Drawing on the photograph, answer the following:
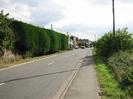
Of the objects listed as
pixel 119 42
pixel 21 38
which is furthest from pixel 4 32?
pixel 119 42

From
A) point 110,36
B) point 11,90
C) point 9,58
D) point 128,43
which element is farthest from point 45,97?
point 110,36

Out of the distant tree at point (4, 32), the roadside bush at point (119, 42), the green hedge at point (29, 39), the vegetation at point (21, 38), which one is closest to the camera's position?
the distant tree at point (4, 32)

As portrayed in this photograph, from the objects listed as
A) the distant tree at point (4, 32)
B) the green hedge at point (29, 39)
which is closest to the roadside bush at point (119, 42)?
the green hedge at point (29, 39)

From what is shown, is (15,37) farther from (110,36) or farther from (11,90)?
(11,90)

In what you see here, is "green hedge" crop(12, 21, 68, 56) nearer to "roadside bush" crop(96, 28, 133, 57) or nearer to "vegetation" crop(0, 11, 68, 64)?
"vegetation" crop(0, 11, 68, 64)

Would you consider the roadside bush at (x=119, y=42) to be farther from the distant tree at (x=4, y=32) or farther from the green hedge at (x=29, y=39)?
the distant tree at (x=4, y=32)

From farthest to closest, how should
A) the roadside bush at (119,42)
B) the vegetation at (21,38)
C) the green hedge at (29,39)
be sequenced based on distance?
the green hedge at (29,39)
the roadside bush at (119,42)
the vegetation at (21,38)

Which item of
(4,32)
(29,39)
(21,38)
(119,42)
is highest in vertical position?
(4,32)

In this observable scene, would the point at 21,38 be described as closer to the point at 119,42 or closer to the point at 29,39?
the point at 29,39

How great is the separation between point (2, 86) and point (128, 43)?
27.6 meters

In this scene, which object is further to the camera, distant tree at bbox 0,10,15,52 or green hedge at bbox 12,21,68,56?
green hedge at bbox 12,21,68,56

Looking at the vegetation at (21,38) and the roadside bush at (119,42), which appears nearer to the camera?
the vegetation at (21,38)

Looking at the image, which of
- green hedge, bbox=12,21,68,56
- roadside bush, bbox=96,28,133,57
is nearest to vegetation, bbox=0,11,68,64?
green hedge, bbox=12,21,68,56

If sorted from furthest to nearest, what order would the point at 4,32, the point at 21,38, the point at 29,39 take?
1. the point at 29,39
2. the point at 21,38
3. the point at 4,32
